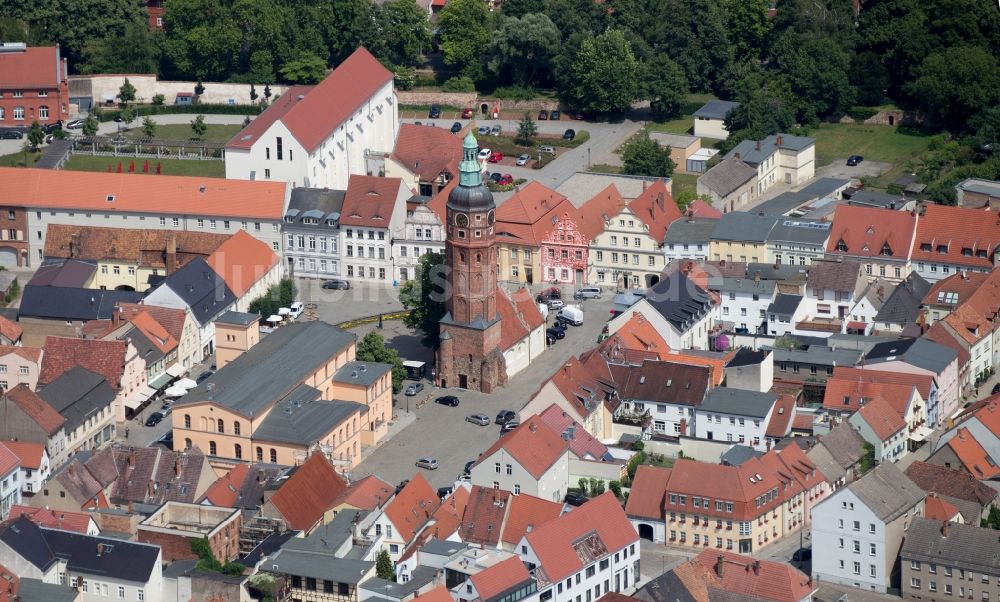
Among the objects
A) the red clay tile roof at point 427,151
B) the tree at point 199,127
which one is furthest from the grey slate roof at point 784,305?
the tree at point 199,127

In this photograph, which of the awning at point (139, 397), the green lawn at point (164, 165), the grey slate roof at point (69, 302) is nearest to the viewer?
the awning at point (139, 397)

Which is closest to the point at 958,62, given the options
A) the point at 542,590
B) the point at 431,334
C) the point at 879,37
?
the point at 879,37

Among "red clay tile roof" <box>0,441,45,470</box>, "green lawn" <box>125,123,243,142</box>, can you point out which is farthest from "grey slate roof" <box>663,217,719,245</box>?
"red clay tile roof" <box>0,441,45,470</box>

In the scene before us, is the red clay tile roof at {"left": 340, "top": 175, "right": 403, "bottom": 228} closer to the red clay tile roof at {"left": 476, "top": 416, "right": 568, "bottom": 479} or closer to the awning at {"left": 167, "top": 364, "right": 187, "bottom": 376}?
the awning at {"left": 167, "top": 364, "right": 187, "bottom": 376}

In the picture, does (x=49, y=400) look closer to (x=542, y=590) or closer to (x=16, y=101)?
(x=542, y=590)

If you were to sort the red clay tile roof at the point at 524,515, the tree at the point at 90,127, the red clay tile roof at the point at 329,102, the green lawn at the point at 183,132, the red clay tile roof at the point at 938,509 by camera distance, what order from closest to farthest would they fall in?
the red clay tile roof at the point at 524,515 → the red clay tile roof at the point at 938,509 → the red clay tile roof at the point at 329,102 → the tree at the point at 90,127 → the green lawn at the point at 183,132

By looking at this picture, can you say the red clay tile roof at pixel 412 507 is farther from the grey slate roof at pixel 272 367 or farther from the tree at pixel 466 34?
the tree at pixel 466 34

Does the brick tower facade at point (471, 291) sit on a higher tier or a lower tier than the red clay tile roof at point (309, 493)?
higher

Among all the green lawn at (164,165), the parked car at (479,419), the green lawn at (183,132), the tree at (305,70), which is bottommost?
the parked car at (479,419)

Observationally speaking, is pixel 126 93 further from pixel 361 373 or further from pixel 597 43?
pixel 361 373
